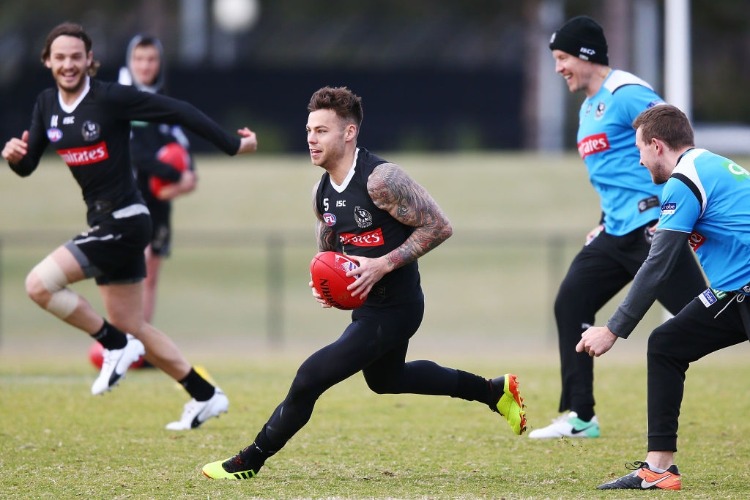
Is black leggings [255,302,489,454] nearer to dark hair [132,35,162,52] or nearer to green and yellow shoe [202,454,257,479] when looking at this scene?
green and yellow shoe [202,454,257,479]

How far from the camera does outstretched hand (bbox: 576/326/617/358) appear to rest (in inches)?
215

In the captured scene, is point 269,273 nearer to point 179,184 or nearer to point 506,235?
point 506,235

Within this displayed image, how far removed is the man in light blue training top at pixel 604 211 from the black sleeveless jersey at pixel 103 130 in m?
2.14

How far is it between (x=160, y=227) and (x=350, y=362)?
16.4 ft

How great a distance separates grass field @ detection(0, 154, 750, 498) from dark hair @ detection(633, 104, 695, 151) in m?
1.64

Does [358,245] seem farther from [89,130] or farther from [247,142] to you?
[89,130]

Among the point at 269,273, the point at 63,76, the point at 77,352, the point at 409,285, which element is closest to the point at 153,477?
the point at 409,285

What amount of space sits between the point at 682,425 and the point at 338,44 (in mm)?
32692

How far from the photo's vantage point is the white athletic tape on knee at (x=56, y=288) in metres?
7.19

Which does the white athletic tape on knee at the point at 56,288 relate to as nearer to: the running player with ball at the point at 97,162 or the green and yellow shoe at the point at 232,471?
the running player with ball at the point at 97,162

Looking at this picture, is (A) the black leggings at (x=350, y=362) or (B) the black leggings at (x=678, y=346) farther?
(A) the black leggings at (x=350, y=362)

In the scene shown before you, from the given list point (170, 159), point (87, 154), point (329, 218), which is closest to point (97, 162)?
point (87, 154)

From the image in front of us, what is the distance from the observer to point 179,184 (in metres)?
10.2

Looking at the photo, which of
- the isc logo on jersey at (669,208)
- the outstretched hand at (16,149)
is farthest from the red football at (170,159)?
the isc logo on jersey at (669,208)
